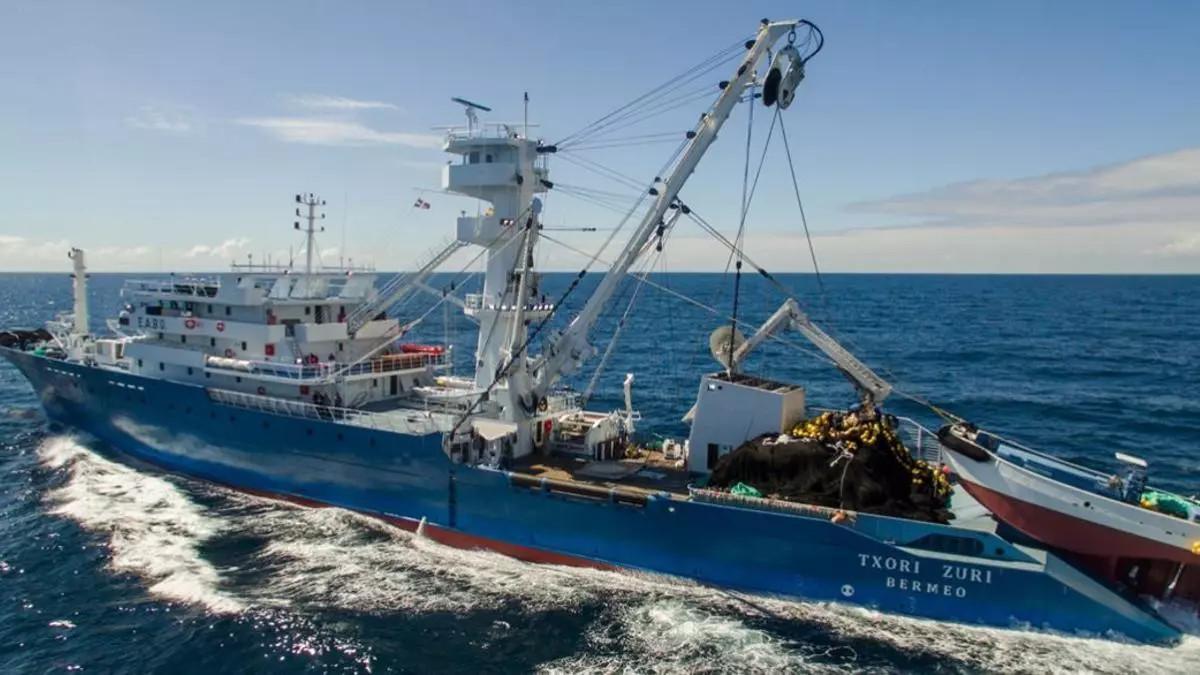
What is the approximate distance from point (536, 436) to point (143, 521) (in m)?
11.2

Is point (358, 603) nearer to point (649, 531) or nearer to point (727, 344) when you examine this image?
point (649, 531)

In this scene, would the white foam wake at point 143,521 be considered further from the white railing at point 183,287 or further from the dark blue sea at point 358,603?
the white railing at point 183,287

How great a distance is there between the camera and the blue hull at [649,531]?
15586 mm

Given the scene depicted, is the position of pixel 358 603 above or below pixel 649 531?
below

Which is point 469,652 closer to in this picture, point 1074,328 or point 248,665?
point 248,665

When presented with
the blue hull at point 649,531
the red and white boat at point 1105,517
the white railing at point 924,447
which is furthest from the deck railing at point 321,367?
the red and white boat at point 1105,517

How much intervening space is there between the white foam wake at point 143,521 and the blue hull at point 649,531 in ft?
5.94

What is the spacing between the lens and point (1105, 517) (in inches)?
620

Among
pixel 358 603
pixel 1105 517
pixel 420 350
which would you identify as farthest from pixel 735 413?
pixel 420 350

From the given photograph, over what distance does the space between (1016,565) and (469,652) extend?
35.5 ft

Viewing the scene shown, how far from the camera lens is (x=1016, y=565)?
15.6 m

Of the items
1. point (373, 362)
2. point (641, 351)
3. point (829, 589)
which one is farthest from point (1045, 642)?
point (641, 351)

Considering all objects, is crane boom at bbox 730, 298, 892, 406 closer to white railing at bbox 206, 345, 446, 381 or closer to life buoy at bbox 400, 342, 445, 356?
white railing at bbox 206, 345, 446, 381

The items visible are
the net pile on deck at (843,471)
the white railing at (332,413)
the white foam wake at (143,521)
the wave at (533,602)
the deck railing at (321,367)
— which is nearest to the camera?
the wave at (533,602)
